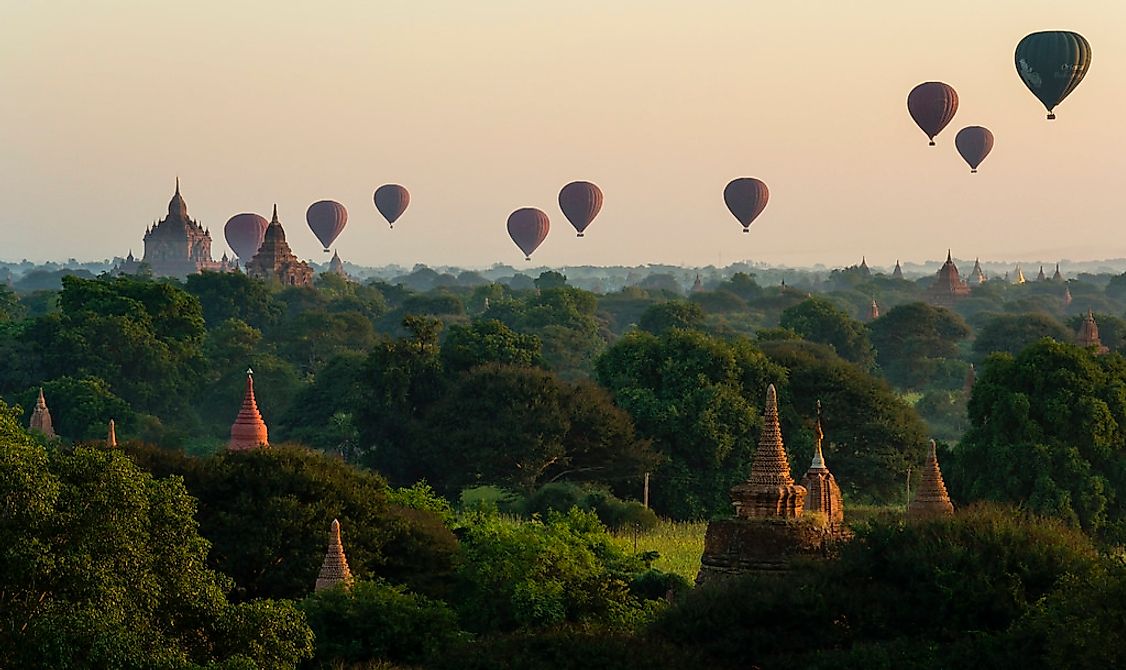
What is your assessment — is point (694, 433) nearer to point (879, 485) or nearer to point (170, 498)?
point (879, 485)

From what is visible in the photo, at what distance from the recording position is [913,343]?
419ft

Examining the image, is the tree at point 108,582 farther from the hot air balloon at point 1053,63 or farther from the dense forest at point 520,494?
the hot air balloon at point 1053,63

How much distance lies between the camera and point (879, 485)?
6719 cm

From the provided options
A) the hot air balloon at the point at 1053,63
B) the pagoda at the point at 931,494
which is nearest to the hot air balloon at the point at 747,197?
the hot air balloon at the point at 1053,63

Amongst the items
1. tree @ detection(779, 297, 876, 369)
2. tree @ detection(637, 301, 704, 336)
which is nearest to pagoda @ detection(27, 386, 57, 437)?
tree @ detection(779, 297, 876, 369)

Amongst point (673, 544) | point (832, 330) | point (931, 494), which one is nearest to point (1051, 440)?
point (673, 544)

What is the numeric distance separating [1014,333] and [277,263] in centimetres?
5604

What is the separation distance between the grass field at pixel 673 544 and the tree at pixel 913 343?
210ft

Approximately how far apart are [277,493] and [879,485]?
30477mm

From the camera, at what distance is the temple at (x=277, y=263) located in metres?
157

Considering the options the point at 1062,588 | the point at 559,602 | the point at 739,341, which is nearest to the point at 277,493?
the point at 559,602

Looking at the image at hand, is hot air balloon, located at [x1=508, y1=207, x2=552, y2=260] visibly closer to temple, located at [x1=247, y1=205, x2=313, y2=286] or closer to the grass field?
temple, located at [x1=247, y1=205, x2=313, y2=286]

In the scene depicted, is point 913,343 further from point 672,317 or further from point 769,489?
point 769,489

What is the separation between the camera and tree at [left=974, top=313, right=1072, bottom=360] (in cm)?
12616
